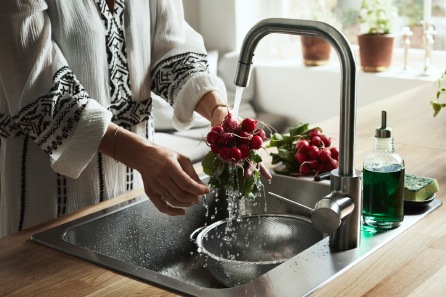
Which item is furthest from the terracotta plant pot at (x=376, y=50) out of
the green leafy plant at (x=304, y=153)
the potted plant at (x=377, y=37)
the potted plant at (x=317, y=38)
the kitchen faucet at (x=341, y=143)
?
the kitchen faucet at (x=341, y=143)

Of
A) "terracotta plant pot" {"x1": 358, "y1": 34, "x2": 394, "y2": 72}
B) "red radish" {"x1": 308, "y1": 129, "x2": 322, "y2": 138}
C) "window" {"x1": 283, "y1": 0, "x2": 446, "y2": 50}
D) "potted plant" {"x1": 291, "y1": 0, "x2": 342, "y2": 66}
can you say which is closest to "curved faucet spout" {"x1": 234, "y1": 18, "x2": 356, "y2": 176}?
"red radish" {"x1": 308, "y1": 129, "x2": 322, "y2": 138}

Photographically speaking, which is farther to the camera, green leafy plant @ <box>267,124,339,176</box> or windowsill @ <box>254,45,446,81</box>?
windowsill @ <box>254,45,446,81</box>

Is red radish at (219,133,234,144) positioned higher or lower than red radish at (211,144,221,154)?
higher

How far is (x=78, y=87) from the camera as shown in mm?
1535

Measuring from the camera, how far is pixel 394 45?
354 centimetres

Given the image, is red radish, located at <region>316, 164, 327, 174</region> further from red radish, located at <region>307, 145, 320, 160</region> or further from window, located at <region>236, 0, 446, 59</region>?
window, located at <region>236, 0, 446, 59</region>

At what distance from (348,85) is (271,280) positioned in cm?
35

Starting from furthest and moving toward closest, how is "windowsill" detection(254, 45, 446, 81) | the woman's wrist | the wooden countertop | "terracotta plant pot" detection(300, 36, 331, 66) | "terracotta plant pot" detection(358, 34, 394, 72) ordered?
"terracotta plant pot" detection(300, 36, 331, 66) < "terracotta plant pot" detection(358, 34, 394, 72) < "windowsill" detection(254, 45, 446, 81) < the woman's wrist < the wooden countertop

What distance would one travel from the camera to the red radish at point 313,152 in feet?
5.80

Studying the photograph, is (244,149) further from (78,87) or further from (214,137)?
(78,87)

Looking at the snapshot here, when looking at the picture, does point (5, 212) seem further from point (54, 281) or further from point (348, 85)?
point (348, 85)

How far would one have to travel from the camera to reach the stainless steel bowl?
1566mm

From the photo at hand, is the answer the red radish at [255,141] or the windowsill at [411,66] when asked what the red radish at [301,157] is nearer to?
the red radish at [255,141]

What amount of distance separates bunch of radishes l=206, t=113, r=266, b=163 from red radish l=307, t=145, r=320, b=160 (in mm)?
377
